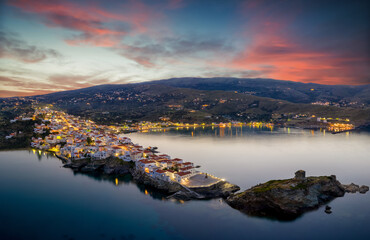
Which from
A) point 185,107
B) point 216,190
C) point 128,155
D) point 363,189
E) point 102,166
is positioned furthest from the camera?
point 185,107

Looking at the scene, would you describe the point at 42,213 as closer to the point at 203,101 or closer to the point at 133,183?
the point at 133,183

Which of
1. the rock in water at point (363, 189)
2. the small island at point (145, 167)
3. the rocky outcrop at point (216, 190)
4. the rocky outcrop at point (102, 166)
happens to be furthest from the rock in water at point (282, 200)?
the rocky outcrop at point (102, 166)

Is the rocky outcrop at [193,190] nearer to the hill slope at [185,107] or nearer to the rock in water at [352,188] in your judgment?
the rock in water at [352,188]

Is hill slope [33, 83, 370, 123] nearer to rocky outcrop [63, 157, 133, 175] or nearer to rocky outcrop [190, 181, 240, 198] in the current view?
rocky outcrop [63, 157, 133, 175]

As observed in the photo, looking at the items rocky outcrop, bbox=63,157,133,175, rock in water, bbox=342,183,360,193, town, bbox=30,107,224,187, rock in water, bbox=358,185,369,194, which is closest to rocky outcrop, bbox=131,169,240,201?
town, bbox=30,107,224,187

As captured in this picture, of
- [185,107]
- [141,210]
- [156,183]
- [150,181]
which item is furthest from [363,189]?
[185,107]

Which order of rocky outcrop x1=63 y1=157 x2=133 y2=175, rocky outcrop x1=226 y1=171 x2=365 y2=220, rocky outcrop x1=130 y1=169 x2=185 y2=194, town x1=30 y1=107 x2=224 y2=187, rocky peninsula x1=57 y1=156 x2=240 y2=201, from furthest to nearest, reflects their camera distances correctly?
rocky outcrop x1=63 y1=157 x2=133 y2=175 → town x1=30 y1=107 x2=224 y2=187 → rocky outcrop x1=130 y1=169 x2=185 y2=194 → rocky peninsula x1=57 y1=156 x2=240 y2=201 → rocky outcrop x1=226 y1=171 x2=365 y2=220

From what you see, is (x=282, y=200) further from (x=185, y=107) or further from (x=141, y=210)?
(x=185, y=107)

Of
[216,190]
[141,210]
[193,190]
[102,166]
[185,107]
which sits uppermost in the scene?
[185,107]
